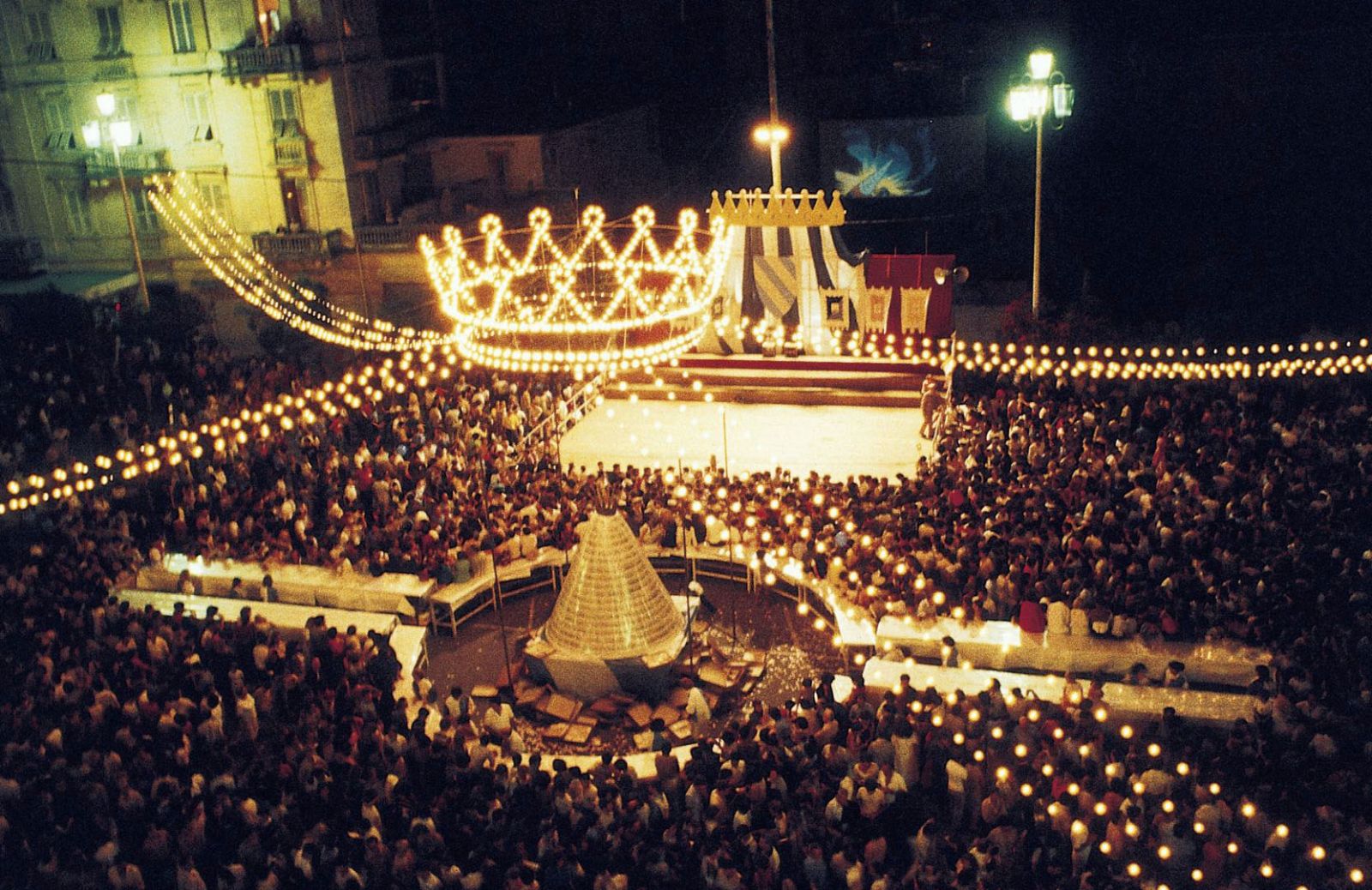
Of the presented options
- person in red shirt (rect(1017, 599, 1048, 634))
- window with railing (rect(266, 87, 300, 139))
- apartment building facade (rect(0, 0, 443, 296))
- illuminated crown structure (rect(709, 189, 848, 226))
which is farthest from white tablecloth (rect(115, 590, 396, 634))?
window with railing (rect(266, 87, 300, 139))

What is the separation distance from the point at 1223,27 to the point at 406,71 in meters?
20.7

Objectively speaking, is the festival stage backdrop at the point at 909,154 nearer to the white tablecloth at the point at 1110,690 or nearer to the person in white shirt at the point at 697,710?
the white tablecloth at the point at 1110,690

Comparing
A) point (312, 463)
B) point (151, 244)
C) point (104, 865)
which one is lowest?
point (104, 865)

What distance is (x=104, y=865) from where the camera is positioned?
11.8 metres

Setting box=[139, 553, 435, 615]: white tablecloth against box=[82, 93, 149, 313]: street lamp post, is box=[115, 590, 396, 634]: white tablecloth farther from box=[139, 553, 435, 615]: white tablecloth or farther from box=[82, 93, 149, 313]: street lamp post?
box=[82, 93, 149, 313]: street lamp post

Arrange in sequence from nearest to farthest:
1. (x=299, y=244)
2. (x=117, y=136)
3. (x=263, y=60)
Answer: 1. (x=117, y=136)
2. (x=263, y=60)
3. (x=299, y=244)

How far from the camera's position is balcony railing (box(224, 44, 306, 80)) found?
2934 cm

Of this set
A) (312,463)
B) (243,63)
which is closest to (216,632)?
(312,463)

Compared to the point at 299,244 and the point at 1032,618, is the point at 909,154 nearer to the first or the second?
the point at 299,244

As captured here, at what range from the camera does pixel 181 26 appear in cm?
3005

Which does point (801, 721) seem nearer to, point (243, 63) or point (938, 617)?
point (938, 617)

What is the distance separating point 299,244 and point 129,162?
4.85m

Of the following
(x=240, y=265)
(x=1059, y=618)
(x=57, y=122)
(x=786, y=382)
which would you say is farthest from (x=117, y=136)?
(x=1059, y=618)

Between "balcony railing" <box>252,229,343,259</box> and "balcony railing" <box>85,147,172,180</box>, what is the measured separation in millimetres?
2952
